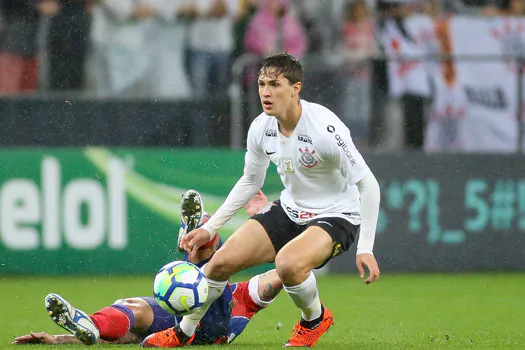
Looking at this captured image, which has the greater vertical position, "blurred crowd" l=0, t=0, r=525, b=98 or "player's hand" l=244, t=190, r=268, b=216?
"blurred crowd" l=0, t=0, r=525, b=98

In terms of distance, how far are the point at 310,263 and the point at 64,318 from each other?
4.95 feet

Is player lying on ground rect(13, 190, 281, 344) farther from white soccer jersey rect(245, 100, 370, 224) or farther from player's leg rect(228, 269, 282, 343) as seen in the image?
white soccer jersey rect(245, 100, 370, 224)

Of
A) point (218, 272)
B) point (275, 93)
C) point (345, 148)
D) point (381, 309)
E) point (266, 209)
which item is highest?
point (275, 93)

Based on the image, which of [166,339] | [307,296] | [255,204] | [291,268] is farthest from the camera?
[255,204]

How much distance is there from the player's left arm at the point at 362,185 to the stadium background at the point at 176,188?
4.18 meters

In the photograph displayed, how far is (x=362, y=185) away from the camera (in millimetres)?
6699

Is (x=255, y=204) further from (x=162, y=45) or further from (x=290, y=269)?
(x=162, y=45)

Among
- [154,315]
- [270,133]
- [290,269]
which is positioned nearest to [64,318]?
[154,315]

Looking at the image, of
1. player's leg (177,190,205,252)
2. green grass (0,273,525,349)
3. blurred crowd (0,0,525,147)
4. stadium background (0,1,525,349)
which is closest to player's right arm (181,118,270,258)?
player's leg (177,190,205,252)

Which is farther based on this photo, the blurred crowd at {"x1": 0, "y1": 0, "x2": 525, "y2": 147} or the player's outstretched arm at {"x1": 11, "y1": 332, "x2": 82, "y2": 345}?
the blurred crowd at {"x1": 0, "y1": 0, "x2": 525, "y2": 147}

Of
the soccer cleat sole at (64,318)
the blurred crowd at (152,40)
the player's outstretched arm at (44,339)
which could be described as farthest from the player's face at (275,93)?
the blurred crowd at (152,40)

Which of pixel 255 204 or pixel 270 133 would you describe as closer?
pixel 270 133

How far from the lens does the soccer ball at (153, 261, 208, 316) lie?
20.7 feet

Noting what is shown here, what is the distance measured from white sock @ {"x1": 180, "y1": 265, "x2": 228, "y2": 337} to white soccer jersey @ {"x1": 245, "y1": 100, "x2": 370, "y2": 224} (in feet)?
2.52
